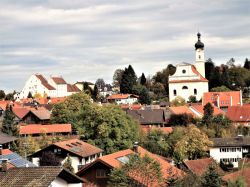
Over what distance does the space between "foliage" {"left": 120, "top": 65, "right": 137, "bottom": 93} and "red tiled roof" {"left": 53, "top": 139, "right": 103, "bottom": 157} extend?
7036 cm

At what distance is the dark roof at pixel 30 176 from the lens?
60.7 ft

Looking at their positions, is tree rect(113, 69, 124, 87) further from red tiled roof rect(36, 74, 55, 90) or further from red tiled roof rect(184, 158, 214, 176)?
red tiled roof rect(184, 158, 214, 176)

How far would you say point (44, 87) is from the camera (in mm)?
131250

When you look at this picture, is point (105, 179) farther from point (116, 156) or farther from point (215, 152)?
point (215, 152)

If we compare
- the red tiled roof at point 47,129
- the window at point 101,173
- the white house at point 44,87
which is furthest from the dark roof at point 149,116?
the white house at point 44,87

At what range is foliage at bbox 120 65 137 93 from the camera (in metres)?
117

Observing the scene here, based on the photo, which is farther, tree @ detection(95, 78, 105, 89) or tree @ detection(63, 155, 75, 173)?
tree @ detection(95, 78, 105, 89)

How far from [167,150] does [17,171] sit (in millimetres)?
32844

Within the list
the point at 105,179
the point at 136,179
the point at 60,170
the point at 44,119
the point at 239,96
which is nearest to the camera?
the point at 60,170

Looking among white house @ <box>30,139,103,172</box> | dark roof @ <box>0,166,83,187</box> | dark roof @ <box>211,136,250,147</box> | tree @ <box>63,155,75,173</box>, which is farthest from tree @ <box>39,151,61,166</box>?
dark roof @ <box>0,166,83,187</box>

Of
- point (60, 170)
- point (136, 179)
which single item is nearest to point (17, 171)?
point (60, 170)

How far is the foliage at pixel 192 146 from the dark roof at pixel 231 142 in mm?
1107

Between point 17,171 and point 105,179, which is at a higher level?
point 17,171

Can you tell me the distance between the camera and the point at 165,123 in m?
67.4
